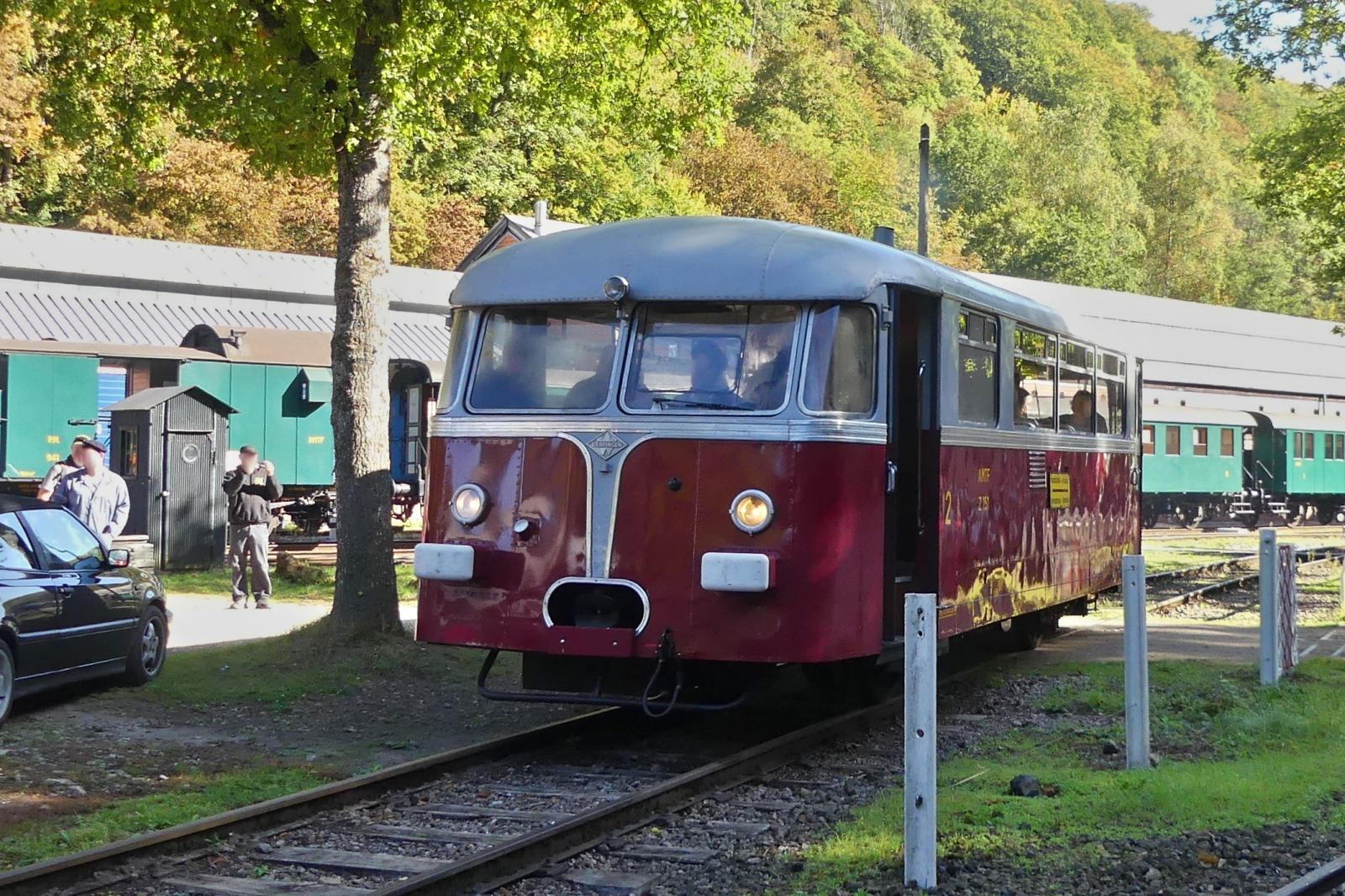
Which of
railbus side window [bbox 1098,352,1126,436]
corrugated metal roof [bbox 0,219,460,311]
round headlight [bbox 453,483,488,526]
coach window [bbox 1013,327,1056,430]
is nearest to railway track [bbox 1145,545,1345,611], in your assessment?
railbus side window [bbox 1098,352,1126,436]

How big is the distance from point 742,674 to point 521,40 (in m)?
6.45

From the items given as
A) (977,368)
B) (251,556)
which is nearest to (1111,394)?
(977,368)

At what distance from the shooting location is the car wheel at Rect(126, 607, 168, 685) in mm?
10852

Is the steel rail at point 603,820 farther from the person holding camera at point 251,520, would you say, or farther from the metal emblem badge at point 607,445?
the person holding camera at point 251,520

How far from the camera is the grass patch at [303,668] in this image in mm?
10789

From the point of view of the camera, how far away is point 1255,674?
38.8 feet

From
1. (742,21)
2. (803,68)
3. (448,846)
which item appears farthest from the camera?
(803,68)

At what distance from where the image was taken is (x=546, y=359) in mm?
8727

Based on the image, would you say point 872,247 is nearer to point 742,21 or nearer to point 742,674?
point 742,674

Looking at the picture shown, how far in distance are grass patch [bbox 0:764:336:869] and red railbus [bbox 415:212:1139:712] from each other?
1.17 metres

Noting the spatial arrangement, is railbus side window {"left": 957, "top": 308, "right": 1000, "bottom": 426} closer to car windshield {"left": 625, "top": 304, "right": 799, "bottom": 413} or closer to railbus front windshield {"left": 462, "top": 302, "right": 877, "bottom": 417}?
railbus front windshield {"left": 462, "top": 302, "right": 877, "bottom": 417}

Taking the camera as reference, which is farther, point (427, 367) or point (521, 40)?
point (427, 367)

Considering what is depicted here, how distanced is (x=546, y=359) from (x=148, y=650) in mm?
4455

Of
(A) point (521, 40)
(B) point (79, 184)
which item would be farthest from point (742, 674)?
(B) point (79, 184)
